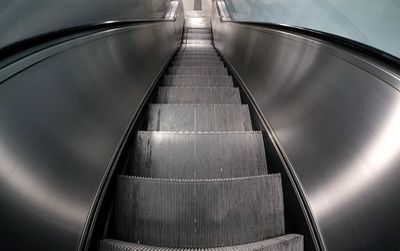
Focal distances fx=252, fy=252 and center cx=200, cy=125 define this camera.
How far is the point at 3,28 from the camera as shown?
1.60m

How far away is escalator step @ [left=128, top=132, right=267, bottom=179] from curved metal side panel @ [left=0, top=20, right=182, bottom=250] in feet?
0.79

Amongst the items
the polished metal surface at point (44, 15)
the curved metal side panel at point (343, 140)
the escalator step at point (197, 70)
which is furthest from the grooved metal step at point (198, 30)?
the curved metal side panel at point (343, 140)

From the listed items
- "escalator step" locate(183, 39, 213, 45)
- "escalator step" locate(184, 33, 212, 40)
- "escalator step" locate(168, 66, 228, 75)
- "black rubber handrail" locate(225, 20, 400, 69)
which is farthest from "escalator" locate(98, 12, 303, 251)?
"escalator step" locate(184, 33, 212, 40)

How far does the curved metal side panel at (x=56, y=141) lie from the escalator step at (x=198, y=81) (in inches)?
57.6

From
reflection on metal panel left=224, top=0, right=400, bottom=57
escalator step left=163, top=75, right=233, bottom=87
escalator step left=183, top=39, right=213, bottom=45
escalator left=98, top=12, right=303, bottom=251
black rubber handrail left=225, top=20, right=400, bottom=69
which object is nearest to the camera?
black rubber handrail left=225, top=20, right=400, bottom=69

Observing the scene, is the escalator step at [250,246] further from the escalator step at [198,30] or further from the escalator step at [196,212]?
the escalator step at [198,30]

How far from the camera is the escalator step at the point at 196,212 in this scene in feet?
4.06

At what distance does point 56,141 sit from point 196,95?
1.74m

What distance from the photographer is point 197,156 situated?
5.45ft

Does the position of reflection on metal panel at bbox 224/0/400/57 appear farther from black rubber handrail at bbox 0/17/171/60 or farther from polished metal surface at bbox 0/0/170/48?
polished metal surface at bbox 0/0/170/48

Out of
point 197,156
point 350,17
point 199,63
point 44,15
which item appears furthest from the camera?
point 199,63

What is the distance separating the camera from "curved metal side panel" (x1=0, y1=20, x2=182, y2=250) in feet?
2.40

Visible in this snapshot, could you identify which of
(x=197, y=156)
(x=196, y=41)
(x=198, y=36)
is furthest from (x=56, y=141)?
(x=198, y=36)

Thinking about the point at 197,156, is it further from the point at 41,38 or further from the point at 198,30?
the point at 198,30
